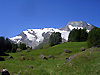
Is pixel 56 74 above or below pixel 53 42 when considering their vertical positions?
below

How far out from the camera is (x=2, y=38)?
10381 cm

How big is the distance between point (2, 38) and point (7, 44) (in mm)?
18377

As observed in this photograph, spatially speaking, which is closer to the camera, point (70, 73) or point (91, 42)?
point (70, 73)

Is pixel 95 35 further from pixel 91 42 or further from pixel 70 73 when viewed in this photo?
pixel 70 73

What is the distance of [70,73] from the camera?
18953 millimetres

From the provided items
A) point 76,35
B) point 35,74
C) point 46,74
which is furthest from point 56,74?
point 76,35

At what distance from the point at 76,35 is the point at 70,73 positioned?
9128 centimetres

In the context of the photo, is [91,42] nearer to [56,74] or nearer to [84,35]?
[84,35]

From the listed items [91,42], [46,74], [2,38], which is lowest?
[46,74]

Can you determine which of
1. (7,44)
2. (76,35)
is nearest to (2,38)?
(7,44)

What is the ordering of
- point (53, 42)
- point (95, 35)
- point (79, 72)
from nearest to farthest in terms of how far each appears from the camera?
point (79, 72) < point (95, 35) < point (53, 42)

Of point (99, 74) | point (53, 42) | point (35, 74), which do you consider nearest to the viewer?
point (99, 74)

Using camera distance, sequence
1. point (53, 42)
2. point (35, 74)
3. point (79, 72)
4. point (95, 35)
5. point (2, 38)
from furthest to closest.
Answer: point (53, 42)
point (2, 38)
point (95, 35)
point (35, 74)
point (79, 72)

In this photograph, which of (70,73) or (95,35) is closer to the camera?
(70,73)
